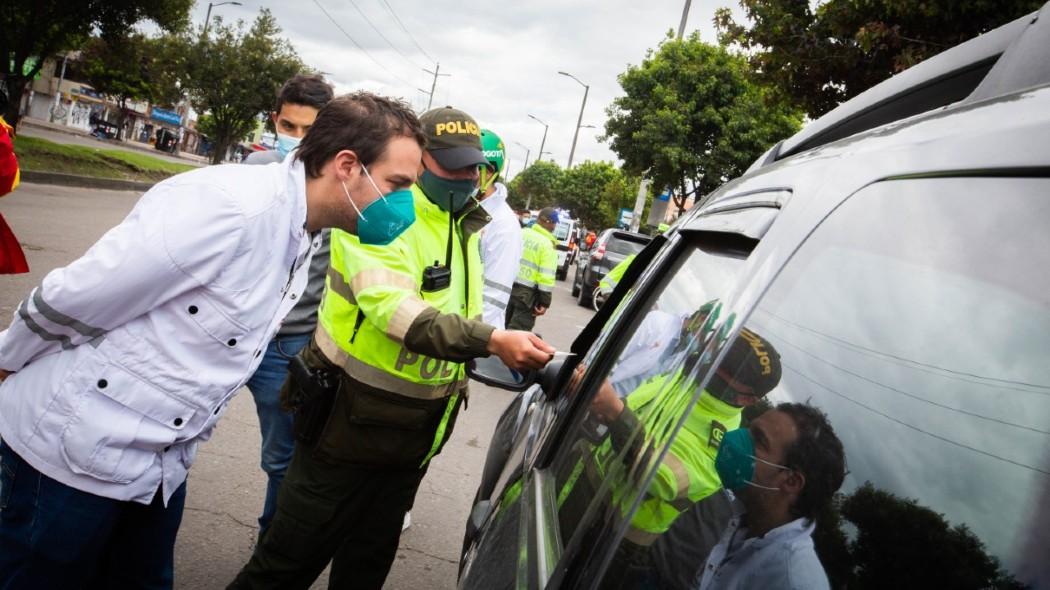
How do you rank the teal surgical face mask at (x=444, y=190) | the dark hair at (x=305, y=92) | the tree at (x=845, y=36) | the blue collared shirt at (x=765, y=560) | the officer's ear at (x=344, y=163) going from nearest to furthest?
the blue collared shirt at (x=765, y=560), the officer's ear at (x=344, y=163), the teal surgical face mask at (x=444, y=190), the dark hair at (x=305, y=92), the tree at (x=845, y=36)

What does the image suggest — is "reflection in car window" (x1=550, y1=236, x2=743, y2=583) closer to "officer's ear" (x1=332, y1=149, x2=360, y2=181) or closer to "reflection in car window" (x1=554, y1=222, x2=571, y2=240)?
"officer's ear" (x1=332, y1=149, x2=360, y2=181)

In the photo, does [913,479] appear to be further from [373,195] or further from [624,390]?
[373,195]

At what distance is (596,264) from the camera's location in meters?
15.8

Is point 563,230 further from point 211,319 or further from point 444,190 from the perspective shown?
point 211,319

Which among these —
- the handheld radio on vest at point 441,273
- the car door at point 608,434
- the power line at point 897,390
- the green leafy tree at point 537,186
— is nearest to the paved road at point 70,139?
the handheld radio on vest at point 441,273

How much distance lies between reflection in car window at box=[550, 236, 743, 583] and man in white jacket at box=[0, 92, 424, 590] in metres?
0.85

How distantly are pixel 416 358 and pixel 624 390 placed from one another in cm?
111

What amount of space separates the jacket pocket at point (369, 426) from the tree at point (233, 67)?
28840mm

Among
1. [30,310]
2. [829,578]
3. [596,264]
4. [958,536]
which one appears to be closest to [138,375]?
[30,310]

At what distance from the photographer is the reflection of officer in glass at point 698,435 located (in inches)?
36.6

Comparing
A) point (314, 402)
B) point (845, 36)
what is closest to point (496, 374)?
point (314, 402)

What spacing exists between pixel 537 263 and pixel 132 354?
5.32 m

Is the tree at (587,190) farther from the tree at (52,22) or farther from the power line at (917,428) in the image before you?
the power line at (917,428)

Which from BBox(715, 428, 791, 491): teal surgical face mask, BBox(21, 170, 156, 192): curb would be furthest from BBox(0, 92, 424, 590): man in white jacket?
BBox(21, 170, 156, 192): curb
